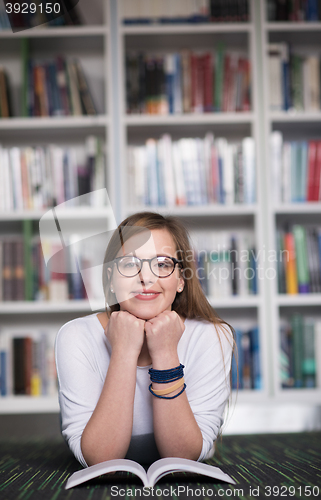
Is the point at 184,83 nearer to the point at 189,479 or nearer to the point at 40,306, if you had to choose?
the point at 40,306

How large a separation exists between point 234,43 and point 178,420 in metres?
1.63

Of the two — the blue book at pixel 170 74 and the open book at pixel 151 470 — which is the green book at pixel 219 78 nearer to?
the blue book at pixel 170 74

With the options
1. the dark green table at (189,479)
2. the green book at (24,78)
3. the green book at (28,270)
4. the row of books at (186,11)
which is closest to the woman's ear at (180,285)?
the dark green table at (189,479)

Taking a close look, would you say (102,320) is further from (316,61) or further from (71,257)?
(316,61)

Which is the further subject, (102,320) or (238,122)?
(238,122)

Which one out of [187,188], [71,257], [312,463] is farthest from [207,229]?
[312,463]

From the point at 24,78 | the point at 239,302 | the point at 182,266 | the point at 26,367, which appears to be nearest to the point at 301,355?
the point at 239,302

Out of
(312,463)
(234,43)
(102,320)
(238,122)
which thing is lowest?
(312,463)

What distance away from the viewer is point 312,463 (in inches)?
32.3

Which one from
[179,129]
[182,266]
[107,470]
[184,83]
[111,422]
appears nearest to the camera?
[107,470]

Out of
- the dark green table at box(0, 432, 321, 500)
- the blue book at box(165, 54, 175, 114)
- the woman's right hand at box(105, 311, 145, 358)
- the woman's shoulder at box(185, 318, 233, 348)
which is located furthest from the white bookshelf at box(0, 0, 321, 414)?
the woman's right hand at box(105, 311, 145, 358)

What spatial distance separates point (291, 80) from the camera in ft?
5.65

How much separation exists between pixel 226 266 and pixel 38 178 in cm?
80

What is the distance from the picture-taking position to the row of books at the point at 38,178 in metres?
1.67
